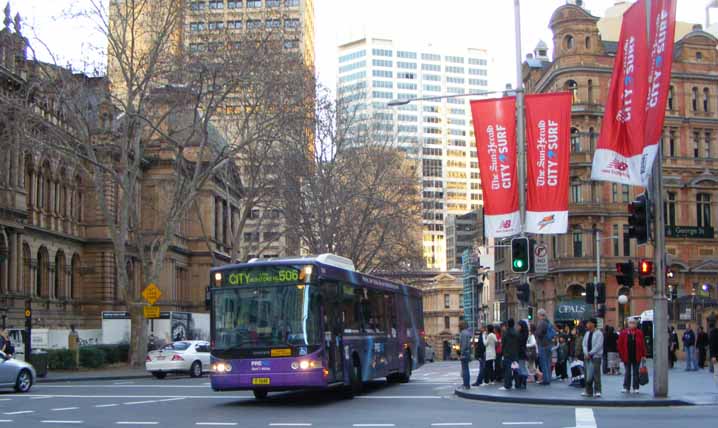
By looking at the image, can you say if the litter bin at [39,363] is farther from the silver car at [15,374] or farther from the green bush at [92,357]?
the silver car at [15,374]

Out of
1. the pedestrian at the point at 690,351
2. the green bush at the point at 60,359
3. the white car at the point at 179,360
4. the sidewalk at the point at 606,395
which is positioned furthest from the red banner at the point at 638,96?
the green bush at the point at 60,359

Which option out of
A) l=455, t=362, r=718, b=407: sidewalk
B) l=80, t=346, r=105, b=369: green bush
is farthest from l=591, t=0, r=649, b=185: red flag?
l=80, t=346, r=105, b=369: green bush

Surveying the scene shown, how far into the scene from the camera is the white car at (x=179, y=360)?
3550 centimetres

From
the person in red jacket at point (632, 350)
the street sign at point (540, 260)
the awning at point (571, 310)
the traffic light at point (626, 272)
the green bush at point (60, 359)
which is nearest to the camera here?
the person in red jacket at point (632, 350)

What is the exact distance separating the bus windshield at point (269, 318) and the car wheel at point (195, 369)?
16177 mm

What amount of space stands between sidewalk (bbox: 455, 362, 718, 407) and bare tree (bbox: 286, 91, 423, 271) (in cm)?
2989

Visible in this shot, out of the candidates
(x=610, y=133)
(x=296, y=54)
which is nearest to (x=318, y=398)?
(x=610, y=133)

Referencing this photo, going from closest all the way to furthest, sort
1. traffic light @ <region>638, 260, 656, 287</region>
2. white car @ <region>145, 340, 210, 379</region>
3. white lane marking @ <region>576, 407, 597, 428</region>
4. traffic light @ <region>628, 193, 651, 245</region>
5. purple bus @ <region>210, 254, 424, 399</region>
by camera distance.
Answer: white lane marking @ <region>576, 407, 597, 428</region> → purple bus @ <region>210, 254, 424, 399</region> → traffic light @ <region>628, 193, 651, 245</region> → traffic light @ <region>638, 260, 656, 287</region> → white car @ <region>145, 340, 210, 379</region>

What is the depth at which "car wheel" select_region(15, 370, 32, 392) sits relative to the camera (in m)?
26.2

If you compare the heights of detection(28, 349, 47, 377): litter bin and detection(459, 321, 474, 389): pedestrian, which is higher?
detection(459, 321, 474, 389): pedestrian

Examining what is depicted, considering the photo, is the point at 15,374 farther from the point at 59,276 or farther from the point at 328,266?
the point at 59,276

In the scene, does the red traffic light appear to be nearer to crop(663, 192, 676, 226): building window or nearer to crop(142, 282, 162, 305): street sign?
crop(142, 282, 162, 305): street sign

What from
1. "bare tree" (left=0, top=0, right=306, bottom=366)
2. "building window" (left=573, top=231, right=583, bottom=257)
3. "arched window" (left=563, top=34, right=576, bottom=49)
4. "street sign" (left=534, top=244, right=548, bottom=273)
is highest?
"arched window" (left=563, top=34, right=576, bottom=49)

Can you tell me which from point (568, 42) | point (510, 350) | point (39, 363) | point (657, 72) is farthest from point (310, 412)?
point (568, 42)
